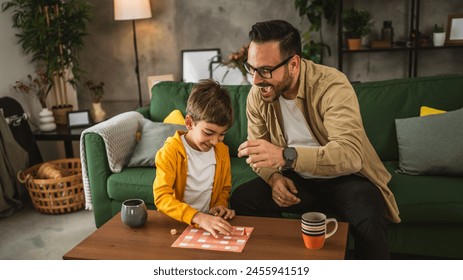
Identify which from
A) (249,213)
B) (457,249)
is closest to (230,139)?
(249,213)

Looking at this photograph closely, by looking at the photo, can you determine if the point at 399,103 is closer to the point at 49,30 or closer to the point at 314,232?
the point at 314,232

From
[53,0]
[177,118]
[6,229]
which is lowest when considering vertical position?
[6,229]

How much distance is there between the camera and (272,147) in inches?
65.7

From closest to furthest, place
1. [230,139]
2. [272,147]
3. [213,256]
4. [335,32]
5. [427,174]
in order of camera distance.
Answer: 1. [213,256]
2. [272,147]
3. [427,174]
4. [230,139]
5. [335,32]

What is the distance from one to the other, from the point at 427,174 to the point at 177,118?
1.31 m

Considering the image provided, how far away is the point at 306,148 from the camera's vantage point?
1731 mm

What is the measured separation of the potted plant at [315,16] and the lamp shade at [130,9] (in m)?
1.14

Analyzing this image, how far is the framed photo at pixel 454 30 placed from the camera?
358cm

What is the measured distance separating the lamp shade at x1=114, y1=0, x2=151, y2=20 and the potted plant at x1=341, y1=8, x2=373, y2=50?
148 centimetres

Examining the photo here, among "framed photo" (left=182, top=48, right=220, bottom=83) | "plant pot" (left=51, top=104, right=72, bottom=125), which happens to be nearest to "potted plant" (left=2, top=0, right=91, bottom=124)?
"plant pot" (left=51, top=104, right=72, bottom=125)

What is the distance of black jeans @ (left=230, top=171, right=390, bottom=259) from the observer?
1708 mm

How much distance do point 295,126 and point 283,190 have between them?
10.8 inches

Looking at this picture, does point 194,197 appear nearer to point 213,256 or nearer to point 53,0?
point 213,256

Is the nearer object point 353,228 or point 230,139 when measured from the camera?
point 353,228
